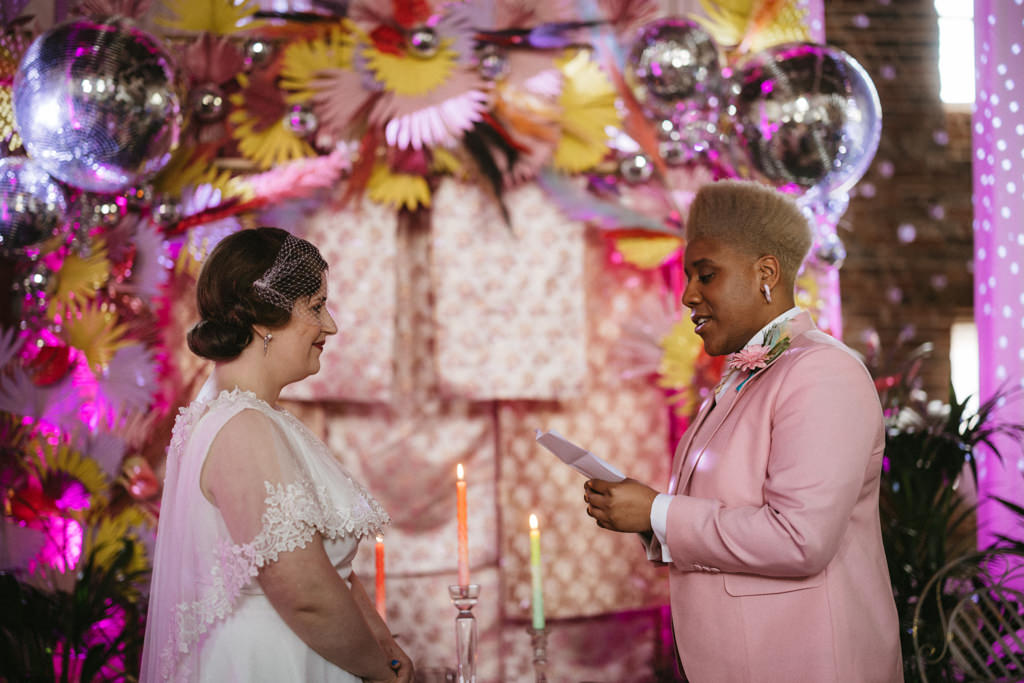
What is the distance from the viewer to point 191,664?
5.84ft

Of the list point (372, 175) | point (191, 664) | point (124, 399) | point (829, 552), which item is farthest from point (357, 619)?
point (372, 175)

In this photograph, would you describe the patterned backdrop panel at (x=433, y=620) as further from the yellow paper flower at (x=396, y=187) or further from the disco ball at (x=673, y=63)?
the disco ball at (x=673, y=63)

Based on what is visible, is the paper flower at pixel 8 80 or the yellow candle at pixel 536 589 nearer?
the yellow candle at pixel 536 589

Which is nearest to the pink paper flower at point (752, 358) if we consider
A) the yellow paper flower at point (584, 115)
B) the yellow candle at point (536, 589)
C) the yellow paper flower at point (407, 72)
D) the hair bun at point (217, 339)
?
the yellow candle at point (536, 589)

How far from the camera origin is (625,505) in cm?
190

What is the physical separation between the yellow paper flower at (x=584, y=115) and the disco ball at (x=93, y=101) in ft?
4.82

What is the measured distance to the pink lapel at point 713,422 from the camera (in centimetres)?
196

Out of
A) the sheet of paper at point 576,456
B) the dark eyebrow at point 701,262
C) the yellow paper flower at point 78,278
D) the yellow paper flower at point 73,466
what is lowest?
the sheet of paper at point 576,456

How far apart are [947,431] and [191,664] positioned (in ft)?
8.41

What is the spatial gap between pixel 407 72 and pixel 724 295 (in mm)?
1999

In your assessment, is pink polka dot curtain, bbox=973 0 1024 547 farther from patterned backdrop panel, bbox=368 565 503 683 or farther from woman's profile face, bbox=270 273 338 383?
woman's profile face, bbox=270 273 338 383

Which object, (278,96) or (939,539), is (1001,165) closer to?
(939,539)

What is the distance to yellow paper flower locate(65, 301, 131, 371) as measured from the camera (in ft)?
11.3

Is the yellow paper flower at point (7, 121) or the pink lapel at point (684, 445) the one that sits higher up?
the yellow paper flower at point (7, 121)
